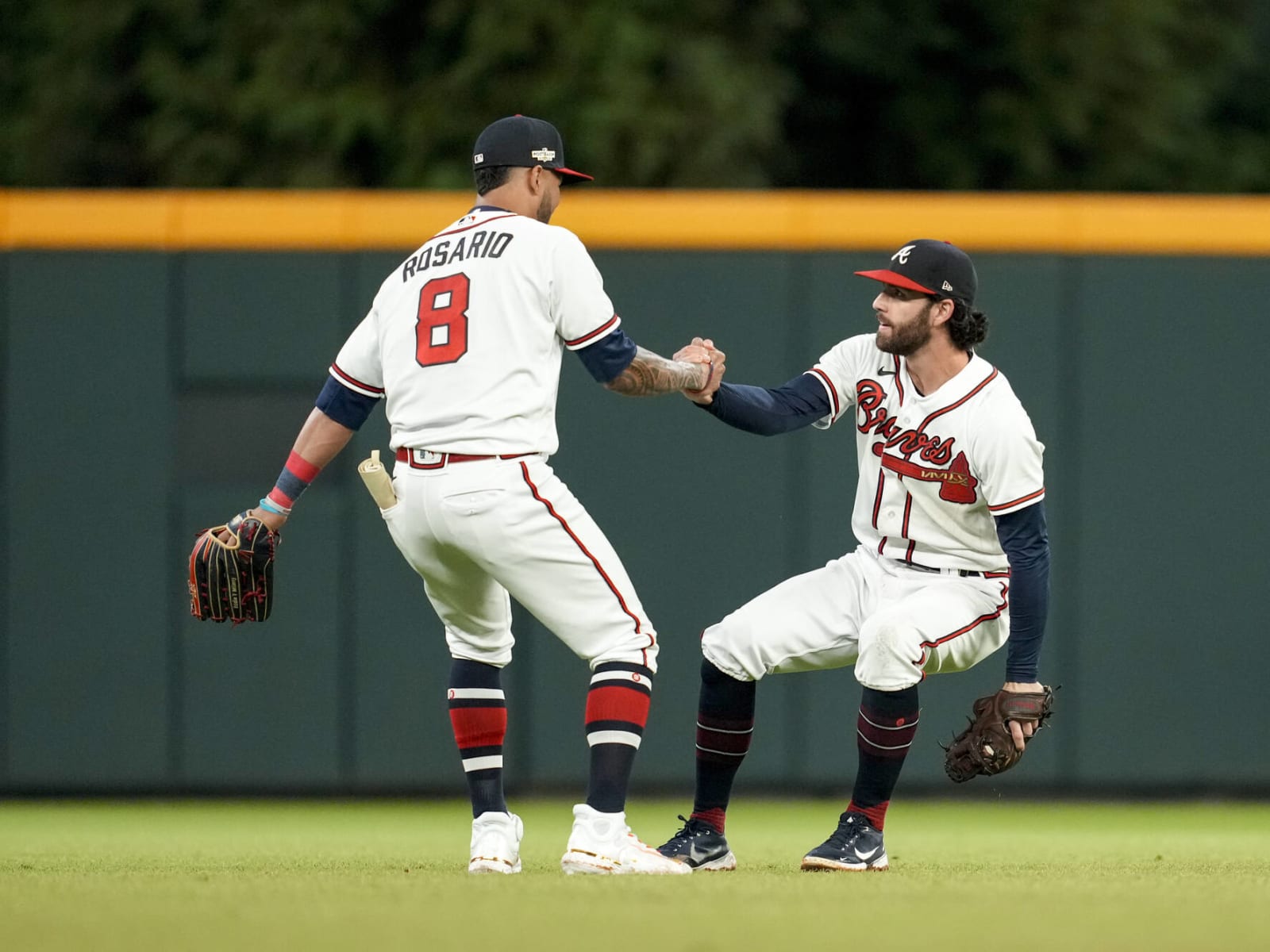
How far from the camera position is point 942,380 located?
16.4ft

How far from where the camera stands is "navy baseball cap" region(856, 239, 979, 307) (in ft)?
16.1

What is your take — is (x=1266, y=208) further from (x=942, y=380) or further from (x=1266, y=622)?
(x=942, y=380)

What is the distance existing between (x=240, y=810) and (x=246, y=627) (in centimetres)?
77

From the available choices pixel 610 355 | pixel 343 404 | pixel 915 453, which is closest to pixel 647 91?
pixel 915 453

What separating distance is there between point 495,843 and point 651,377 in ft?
4.29

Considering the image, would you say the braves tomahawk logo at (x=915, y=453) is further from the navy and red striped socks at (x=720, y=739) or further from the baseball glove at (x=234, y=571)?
the baseball glove at (x=234, y=571)

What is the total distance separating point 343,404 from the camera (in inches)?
187

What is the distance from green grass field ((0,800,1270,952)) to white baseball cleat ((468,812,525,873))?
91 mm

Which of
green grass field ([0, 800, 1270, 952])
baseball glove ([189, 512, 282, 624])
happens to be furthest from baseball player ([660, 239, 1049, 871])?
baseball glove ([189, 512, 282, 624])

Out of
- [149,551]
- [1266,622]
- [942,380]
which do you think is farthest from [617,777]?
[1266,622]

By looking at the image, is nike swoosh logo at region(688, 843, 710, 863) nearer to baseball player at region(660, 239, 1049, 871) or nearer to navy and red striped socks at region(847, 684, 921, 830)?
baseball player at region(660, 239, 1049, 871)

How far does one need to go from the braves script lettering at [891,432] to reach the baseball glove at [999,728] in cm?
67

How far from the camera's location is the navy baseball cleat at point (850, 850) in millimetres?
4660

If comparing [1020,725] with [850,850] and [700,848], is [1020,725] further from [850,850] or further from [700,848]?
[700,848]
